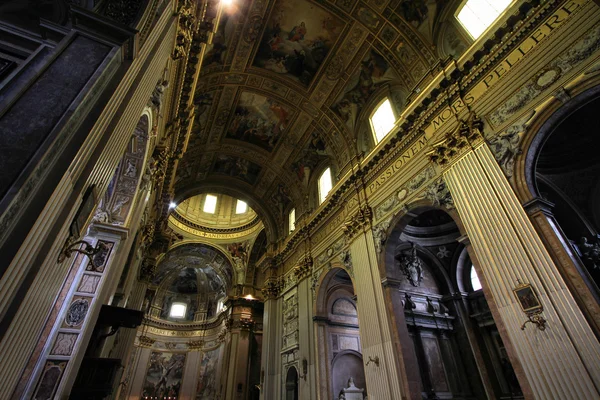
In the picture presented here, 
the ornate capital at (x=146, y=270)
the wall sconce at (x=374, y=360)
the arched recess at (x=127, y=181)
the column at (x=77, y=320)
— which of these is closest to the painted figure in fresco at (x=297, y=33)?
the arched recess at (x=127, y=181)

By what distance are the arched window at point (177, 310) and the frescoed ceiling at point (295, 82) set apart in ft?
53.6

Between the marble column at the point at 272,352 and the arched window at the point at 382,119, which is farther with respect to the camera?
the marble column at the point at 272,352

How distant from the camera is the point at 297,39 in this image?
37.9ft

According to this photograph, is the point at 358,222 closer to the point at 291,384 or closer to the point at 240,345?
the point at 291,384

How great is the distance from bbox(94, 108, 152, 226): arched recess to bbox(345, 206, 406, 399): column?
669 cm

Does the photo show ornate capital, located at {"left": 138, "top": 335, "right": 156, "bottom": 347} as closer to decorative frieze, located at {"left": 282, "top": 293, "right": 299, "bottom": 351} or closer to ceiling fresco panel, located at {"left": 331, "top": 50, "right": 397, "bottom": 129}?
decorative frieze, located at {"left": 282, "top": 293, "right": 299, "bottom": 351}

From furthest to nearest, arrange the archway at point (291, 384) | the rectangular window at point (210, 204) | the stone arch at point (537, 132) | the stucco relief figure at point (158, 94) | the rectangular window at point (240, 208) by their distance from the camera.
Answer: the rectangular window at point (240, 208), the rectangular window at point (210, 204), the archway at point (291, 384), the stucco relief figure at point (158, 94), the stone arch at point (537, 132)

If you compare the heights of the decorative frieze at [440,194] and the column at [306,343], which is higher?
the decorative frieze at [440,194]

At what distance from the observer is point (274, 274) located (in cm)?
1662

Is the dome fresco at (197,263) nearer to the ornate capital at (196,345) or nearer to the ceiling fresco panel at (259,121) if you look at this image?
the ornate capital at (196,345)

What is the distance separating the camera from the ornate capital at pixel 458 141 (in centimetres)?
709

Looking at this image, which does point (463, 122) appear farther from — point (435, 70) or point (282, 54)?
point (282, 54)

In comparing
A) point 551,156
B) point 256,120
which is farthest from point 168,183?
point 551,156

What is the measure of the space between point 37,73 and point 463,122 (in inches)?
310
